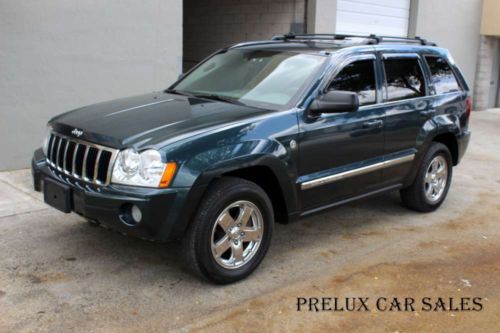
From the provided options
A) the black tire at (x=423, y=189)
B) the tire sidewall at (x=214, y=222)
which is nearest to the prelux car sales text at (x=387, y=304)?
the tire sidewall at (x=214, y=222)

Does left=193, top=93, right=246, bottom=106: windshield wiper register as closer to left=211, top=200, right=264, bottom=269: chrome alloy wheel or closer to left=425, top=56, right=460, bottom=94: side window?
left=211, top=200, right=264, bottom=269: chrome alloy wheel

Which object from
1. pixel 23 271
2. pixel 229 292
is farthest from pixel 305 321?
pixel 23 271

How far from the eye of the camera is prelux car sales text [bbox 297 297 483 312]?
385 centimetres

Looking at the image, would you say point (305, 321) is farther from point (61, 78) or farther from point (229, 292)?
point (61, 78)

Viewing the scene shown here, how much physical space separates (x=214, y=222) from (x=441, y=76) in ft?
11.4

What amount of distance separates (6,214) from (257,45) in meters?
2.97

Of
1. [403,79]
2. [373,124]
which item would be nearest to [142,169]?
[373,124]

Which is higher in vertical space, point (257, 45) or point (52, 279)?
point (257, 45)

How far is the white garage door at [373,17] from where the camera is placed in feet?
37.9

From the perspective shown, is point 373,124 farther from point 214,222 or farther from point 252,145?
point 214,222

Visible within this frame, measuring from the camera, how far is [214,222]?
3.89 metres

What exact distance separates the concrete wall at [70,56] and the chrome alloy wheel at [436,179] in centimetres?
407

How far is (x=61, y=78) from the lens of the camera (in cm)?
717

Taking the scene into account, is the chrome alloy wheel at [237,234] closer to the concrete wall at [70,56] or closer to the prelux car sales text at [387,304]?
the prelux car sales text at [387,304]
